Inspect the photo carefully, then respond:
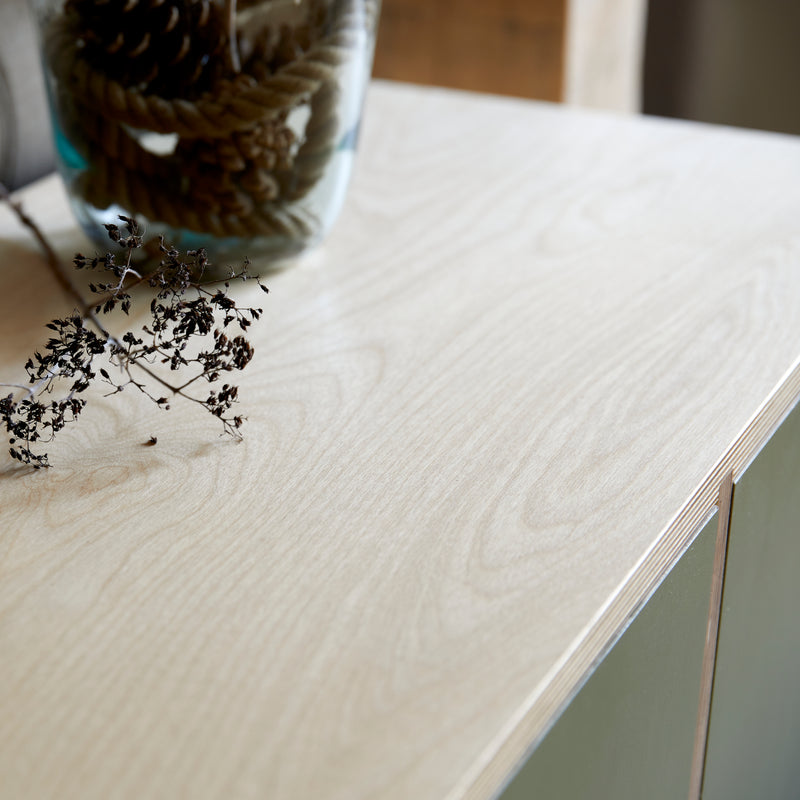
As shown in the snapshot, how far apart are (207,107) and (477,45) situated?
3.84ft

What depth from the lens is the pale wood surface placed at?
332 mm

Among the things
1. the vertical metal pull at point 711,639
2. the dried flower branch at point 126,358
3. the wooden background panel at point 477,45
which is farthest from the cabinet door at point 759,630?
the wooden background panel at point 477,45

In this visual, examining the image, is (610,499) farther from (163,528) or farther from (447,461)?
(163,528)

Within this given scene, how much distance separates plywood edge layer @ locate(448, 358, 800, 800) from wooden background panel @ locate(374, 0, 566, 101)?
1.15m

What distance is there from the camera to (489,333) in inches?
22.7

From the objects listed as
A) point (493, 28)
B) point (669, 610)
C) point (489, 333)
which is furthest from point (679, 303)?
point (493, 28)

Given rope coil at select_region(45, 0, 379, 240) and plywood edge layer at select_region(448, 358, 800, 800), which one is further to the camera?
rope coil at select_region(45, 0, 379, 240)

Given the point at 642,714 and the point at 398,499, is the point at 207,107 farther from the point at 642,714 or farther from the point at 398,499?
the point at 642,714

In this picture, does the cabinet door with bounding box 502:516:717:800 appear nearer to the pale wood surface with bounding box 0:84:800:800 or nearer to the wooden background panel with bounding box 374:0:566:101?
the pale wood surface with bounding box 0:84:800:800

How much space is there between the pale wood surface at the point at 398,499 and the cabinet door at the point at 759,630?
0.04 metres

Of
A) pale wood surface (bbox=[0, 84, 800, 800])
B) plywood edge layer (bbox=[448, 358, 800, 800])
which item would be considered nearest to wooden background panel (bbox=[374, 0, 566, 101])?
pale wood surface (bbox=[0, 84, 800, 800])

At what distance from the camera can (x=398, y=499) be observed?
0.44 metres

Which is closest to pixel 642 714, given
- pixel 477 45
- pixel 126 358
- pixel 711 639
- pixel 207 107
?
pixel 711 639

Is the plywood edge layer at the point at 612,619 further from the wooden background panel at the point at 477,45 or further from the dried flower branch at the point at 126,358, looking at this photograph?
the wooden background panel at the point at 477,45
